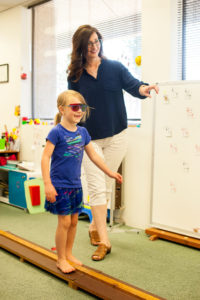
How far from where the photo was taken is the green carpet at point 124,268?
1.77 m

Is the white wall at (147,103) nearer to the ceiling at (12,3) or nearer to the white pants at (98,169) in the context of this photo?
the white pants at (98,169)

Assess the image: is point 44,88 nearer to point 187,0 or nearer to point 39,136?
point 39,136

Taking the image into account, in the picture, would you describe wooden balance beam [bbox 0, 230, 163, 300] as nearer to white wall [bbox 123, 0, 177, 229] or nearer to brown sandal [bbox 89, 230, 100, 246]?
brown sandal [bbox 89, 230, 100, 246]

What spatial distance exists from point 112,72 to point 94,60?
0.49 ft

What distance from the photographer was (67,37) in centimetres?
391

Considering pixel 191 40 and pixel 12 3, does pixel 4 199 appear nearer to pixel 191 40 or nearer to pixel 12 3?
pixel 12 3

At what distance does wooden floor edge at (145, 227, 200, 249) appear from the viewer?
97.8 inches

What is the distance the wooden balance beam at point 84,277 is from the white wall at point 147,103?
1.09 metres

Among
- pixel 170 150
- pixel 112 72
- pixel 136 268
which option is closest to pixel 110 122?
pixel 112 72

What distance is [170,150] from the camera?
105 inches

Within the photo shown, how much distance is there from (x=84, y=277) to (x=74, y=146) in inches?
26.9

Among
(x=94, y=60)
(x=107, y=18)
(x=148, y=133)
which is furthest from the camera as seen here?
(x=107, y=18)

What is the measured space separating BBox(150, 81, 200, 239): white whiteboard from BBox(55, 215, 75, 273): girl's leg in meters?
1.10

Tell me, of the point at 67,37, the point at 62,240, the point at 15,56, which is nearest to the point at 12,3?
the point at 15,56
